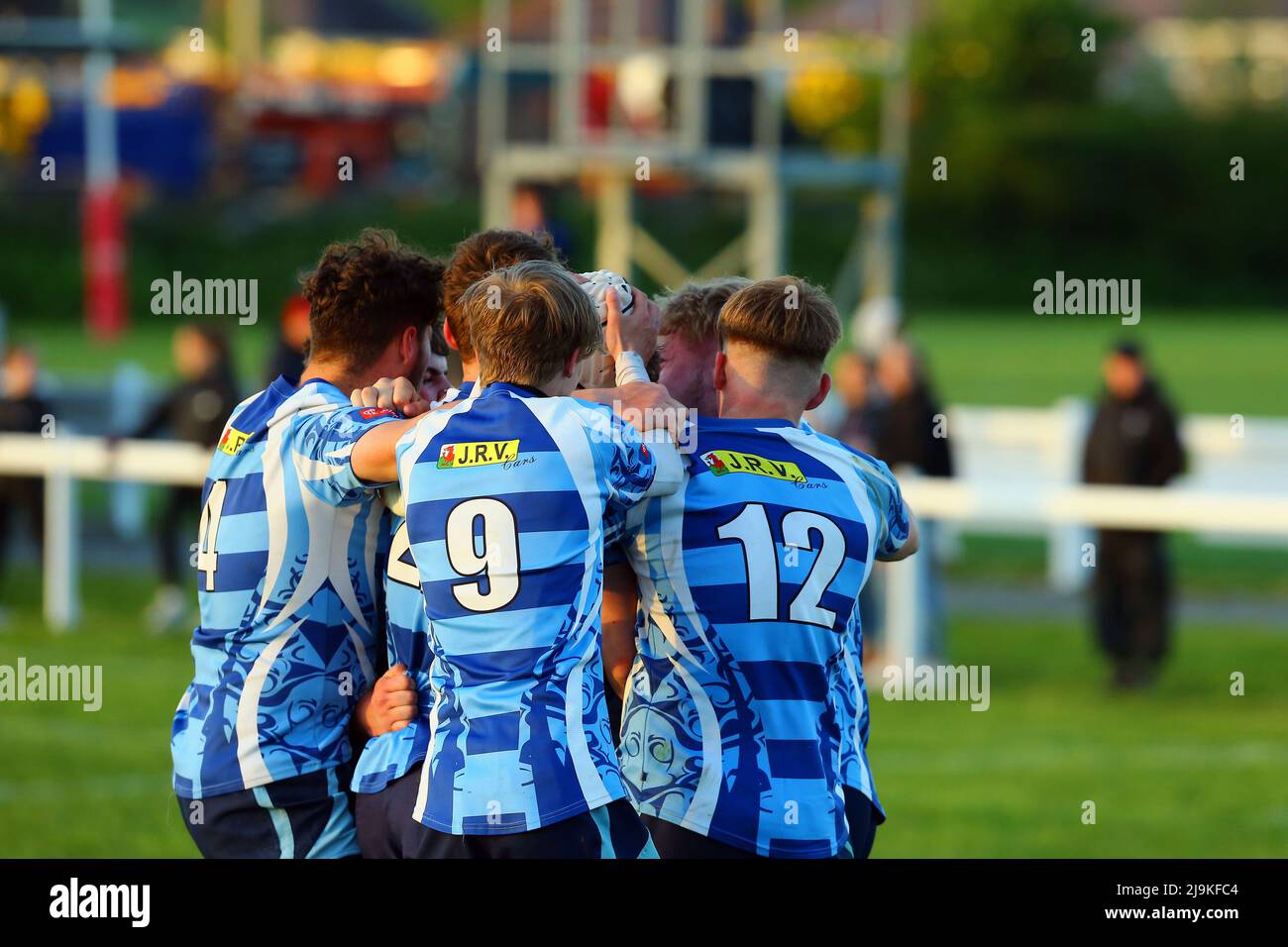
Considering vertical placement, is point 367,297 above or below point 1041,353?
below

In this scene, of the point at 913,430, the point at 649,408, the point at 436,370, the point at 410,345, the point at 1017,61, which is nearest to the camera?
the point at 649,408

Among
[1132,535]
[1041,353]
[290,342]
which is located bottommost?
[1132,535]

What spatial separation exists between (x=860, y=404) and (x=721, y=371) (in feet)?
28.8

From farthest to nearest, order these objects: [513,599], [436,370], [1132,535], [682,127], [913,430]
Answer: [682,127] → [913,430] → [1132,535] → [436,370] → [513,599]

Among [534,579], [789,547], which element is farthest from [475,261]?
[789,547]

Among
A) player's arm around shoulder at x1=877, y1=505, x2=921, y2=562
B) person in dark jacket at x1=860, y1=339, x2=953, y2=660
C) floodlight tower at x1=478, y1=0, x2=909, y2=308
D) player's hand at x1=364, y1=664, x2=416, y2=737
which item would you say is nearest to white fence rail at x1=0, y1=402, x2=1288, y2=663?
person in dark jacket at x1=860, y1=339, x2=953, y2=660

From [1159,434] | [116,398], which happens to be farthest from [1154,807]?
[116,398]

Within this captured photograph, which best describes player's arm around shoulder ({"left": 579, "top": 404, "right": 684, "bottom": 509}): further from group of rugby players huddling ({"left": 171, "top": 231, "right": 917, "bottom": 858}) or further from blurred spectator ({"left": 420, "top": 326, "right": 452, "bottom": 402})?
blurred spectator ({"left": 420, "top": 326, "right": 452, "bottom": 402})

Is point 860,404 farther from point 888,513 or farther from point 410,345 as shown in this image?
point 410,345

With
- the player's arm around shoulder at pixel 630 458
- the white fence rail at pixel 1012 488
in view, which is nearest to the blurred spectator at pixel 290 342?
the white fence rail at pixel 1012 488

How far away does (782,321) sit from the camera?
3.67m

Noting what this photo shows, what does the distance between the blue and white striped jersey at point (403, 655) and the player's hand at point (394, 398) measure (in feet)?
0.28
